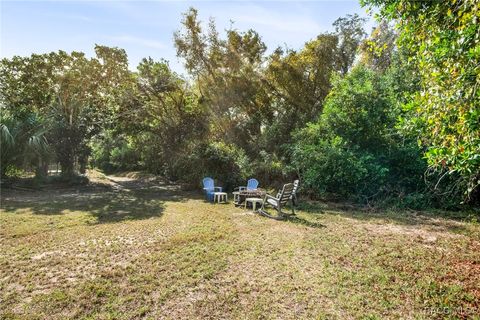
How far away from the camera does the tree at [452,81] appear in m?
2.62

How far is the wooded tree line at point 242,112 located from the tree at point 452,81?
15.9ft

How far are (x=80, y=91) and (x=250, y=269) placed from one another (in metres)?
16.9

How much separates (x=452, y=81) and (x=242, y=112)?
532 inches

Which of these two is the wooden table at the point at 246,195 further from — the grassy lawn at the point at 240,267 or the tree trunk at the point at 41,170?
the tree trunk at the point at 41,170

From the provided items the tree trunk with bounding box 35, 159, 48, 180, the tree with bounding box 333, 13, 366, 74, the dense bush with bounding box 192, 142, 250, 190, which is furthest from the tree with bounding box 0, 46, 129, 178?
the tree with bounding box 333, 13, 366, 74

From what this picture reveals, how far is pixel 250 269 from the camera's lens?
12.9 feet

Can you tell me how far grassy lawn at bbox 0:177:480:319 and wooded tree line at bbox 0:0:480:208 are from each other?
232 centimetres

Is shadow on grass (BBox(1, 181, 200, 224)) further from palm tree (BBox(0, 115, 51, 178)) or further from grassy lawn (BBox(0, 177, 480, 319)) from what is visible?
palm tree (BBox(0, 115, 51, 178))

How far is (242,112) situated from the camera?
52.5ft

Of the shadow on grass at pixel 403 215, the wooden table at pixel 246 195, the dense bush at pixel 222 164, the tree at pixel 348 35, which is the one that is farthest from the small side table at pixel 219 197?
the tree at pixel 348 35

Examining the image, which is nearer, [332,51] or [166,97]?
[332,51]

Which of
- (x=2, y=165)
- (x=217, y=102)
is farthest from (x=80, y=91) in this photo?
(x=217, y=102)

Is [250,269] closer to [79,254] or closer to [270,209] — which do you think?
[79,254]

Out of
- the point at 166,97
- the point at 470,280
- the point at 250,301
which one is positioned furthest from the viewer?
the point at 166,97
